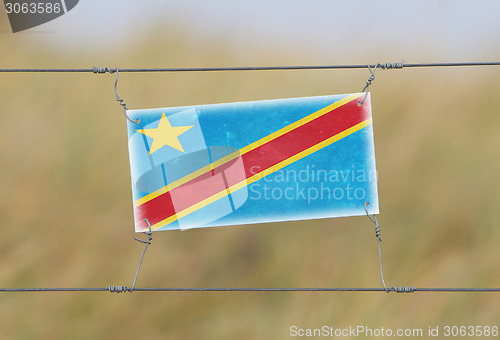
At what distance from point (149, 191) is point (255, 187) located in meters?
0.32

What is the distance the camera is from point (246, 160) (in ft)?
5.11

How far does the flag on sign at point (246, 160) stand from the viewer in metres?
1.54

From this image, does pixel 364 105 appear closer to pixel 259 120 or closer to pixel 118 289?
pixel 259 120

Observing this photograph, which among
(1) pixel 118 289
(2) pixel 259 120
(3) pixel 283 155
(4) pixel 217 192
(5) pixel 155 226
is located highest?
(2) pixel 259 120

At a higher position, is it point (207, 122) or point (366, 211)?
point (207, 122)

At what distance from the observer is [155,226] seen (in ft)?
5.11

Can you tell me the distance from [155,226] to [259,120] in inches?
17.4

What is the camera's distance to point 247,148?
156cm

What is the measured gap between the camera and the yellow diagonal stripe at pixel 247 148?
156 centimetres

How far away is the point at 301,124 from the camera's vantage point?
156 centimetres

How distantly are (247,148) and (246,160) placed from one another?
4cm

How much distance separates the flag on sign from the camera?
1.54 m

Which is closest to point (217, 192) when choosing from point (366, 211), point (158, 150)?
point (158, 150)

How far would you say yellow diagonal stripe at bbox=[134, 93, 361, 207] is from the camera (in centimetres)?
156
